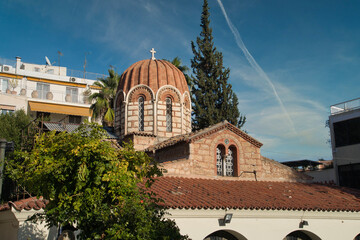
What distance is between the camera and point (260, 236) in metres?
13.0

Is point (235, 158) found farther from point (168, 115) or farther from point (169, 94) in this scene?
point (169, 94)

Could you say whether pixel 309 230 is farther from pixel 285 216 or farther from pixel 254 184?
pixel 254 184

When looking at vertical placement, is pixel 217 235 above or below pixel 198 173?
below

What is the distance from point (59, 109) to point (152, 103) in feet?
41.6

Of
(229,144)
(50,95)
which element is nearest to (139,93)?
(229,144)

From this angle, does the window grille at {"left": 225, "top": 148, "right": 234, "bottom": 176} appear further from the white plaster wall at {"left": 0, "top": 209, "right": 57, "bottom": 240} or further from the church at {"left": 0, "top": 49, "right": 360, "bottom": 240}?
the white plaster wall at {"left": 0, "top": 209, "right": 57, "bottom": 240}

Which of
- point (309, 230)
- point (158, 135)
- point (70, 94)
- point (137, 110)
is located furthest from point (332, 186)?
point (70, 94)

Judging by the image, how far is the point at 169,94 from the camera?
2173cm

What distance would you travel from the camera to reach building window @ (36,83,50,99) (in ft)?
104

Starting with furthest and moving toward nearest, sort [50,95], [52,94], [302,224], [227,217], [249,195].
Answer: [52,94], [50,95], [249,195], [302,224], [227,217]

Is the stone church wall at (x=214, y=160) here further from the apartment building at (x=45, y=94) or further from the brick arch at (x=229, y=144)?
the apartment building at (x=45, y=94)

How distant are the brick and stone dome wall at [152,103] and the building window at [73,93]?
11251mm

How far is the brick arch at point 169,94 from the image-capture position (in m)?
21.5

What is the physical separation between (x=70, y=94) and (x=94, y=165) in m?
26.7
